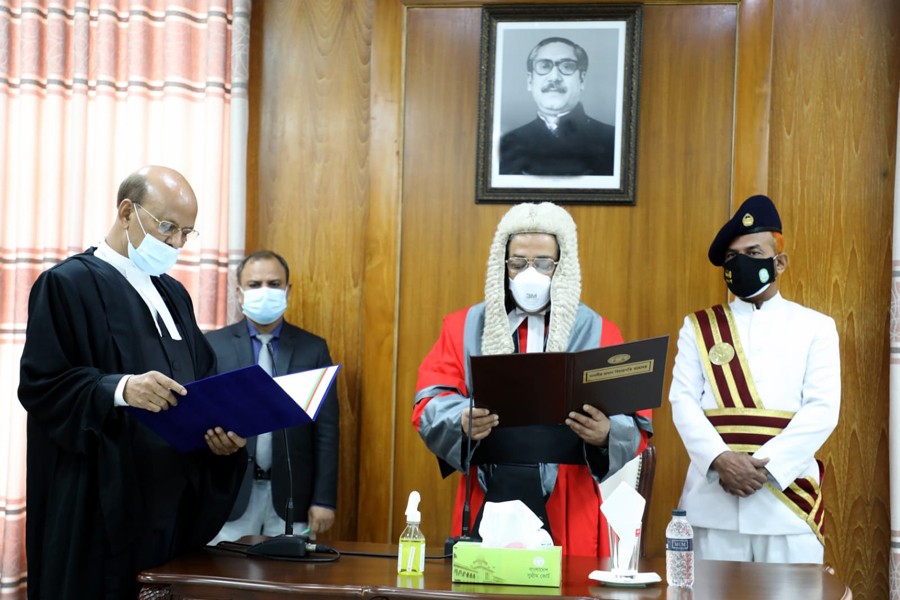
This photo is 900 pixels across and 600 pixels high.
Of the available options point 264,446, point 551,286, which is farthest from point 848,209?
point 264,446

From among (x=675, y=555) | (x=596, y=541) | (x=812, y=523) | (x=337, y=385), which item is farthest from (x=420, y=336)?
(x=675, y=555)

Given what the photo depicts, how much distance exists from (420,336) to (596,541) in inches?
56.2

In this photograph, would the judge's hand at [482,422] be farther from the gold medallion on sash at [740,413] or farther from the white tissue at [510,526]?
the gold medallion on sash at [740,413]

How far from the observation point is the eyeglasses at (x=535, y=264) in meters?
3.22

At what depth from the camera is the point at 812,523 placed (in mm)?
3463

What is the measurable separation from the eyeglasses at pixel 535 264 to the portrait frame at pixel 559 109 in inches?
41.6

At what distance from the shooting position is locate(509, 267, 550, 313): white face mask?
10.5ft

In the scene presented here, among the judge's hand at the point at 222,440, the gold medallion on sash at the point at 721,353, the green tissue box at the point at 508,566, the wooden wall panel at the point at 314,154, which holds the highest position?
the wooden wall panel at the point at 314,154

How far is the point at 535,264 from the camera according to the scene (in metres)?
3.22

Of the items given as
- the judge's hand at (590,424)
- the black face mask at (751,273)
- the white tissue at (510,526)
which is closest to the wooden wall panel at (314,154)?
the black face mask at (751,273)

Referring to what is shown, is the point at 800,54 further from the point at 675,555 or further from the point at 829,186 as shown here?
the point at 675,555

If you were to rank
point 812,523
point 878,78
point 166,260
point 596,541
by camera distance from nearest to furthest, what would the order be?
1. point 166,260
2. point 596,541
3. point 812,523
4. point 878,78

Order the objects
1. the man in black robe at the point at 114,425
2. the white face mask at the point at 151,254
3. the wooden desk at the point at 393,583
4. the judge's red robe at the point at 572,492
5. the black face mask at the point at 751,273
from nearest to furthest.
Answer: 1. the wooden desk at the point at 393,583
2. the man in black robe at the point at 114,425
3. the white face mask at the point at 151,254
4. the judge's red robe at the point at 572,492
5. the black face mask at the point at 751,273

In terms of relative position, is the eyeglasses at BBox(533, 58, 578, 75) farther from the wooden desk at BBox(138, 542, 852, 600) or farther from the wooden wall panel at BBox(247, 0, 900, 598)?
the wooden desk at BBox(138, 542, 852, 600)
